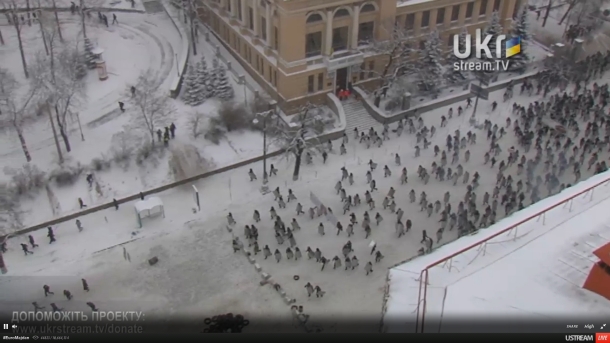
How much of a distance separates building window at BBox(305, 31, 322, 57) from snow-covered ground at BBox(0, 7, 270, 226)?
14.8 feet

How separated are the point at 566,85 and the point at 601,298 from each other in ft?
84.4

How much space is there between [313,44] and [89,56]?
14.2 metres

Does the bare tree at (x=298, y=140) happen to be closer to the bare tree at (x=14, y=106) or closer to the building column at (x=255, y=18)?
the building column at (x=255, y=18)

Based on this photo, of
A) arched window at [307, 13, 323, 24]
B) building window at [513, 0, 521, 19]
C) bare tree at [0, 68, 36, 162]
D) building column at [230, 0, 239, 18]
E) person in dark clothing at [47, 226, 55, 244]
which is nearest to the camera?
person in dark clothing at [47, 226, 55, 244]

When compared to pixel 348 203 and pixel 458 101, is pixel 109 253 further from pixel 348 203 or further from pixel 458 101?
pixel 458 101

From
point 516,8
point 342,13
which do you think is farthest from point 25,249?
point 516,8

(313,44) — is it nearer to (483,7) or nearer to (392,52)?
(392,52)

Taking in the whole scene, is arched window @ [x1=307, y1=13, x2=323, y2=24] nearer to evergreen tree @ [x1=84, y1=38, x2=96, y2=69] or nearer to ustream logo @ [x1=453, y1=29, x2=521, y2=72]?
ustream logo @ [x1=453, y1=29, x2=521, y2=72]

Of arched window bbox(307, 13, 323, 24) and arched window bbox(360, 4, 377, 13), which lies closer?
arched window bbox(307, 13, 323, 24)

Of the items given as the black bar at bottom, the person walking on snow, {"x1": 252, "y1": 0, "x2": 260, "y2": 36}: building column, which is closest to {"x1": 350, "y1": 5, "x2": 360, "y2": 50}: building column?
{"x1": 252, "y1": 0, "x2": 260, "y2": 36}: building column

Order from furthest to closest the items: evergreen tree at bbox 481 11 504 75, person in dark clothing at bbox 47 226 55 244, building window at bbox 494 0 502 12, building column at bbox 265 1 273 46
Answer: building window at bbox 494 0 502 12 < evergreen tree at bbox 481 11 504 75 < building column at bbox 265 1 273 46 < person in dark clothing at bbox 47 226 55 244

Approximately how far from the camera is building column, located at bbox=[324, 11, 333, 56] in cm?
3269

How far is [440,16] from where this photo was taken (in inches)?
1468

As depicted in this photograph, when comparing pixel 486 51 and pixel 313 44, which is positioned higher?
pixel 313 44
